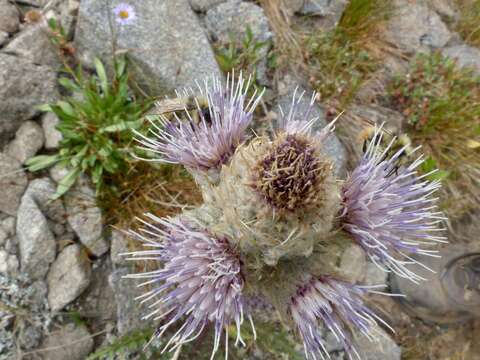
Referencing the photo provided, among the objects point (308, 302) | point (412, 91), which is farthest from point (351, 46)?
point (308, 302)

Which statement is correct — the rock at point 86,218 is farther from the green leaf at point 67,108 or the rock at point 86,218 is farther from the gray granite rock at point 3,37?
→ the gray granite rock at point 3,37

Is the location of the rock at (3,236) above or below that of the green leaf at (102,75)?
below

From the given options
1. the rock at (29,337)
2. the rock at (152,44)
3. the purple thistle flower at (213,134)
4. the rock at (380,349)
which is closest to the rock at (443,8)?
the rock at (152,44)

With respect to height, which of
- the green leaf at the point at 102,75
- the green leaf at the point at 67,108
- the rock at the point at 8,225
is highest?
the green leaf at the point at 102,75

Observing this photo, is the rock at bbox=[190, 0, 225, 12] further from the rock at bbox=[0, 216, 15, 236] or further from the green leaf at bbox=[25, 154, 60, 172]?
the rock at bbox=[0, 216, 15, 236]

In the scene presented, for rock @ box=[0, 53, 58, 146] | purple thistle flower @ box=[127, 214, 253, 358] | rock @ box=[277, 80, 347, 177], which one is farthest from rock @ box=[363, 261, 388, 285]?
rock @ box=[0, 53, 58, 146]

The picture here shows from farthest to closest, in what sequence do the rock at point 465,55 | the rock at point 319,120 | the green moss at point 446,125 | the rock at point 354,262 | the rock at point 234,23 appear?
the rock at point 465,55
the green moss at point 446,125
the rock at point 234,23
the rock at point 319,120
the rock at point 354,262

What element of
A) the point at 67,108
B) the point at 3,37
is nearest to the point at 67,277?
the point at 67,108
